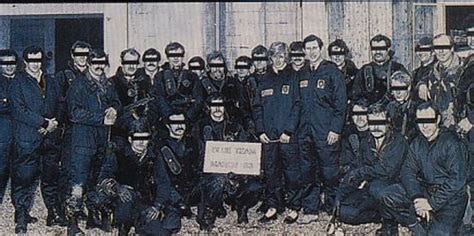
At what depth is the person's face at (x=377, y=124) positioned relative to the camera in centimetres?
575

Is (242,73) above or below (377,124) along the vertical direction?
above

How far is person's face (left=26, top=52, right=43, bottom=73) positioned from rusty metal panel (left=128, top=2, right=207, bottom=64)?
27.5 inches

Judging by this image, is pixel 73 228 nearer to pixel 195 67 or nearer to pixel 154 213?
pixel 154 213

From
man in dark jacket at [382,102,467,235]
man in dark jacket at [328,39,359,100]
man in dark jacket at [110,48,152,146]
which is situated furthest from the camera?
man in dark jacket at [110,48,152,146]

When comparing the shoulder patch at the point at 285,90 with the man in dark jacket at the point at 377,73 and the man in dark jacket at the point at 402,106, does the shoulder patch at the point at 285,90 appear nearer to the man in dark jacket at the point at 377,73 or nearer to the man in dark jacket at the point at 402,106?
the man in dark jacket at the point at 377,73

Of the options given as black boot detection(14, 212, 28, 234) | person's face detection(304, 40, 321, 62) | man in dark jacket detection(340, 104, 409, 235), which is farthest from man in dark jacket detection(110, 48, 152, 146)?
man in dark jacket detection(340, 104, 409, 235)

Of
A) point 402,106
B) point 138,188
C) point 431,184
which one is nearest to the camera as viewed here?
point 431,184

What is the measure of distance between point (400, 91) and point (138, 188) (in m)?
2.06

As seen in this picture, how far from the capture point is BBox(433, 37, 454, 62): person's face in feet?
18.7

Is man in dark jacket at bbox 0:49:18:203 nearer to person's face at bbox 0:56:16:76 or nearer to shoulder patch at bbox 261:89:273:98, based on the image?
person's face at bbox 0:56:16:76

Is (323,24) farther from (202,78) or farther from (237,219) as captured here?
(237,219)

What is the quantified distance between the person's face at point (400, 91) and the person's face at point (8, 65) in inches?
110

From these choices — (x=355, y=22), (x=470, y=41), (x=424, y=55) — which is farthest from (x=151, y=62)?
(x=470, y=41)

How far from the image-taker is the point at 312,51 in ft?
18.7
